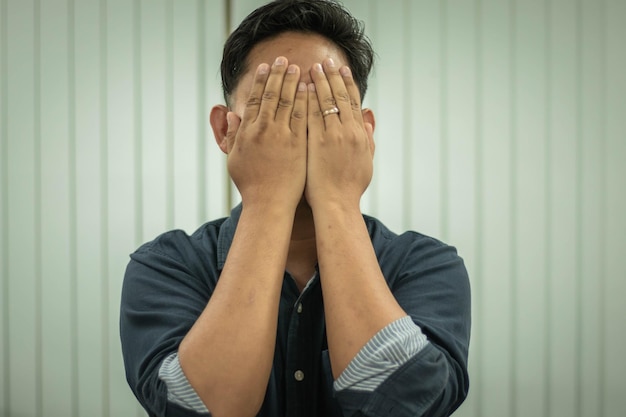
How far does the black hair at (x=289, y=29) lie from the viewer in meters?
1.14

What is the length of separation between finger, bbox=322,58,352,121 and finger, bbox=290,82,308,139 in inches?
2.3

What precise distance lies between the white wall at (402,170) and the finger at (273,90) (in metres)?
1.12

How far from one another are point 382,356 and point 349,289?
0.12 meters

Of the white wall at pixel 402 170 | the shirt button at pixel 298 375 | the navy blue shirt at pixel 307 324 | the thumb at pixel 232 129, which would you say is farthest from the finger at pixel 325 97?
the white wall at pixel 402 170

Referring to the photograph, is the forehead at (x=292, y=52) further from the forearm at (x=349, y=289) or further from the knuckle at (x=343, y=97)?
the forearm at (x=349, y=289)

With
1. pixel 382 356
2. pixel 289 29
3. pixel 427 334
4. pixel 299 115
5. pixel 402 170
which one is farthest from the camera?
pixel 402 170

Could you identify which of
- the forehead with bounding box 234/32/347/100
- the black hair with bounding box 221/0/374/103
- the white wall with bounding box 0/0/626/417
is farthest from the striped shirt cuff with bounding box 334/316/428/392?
the white wall with bounding box 0/0/626/417

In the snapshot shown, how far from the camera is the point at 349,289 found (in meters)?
0.83

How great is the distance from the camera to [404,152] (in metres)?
2.04

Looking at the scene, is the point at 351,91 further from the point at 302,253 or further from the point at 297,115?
the point at 302,253

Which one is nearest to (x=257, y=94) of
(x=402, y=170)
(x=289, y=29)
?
(x=289, y=29)

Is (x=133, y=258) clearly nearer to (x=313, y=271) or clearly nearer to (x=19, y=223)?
(x=313, y=271)

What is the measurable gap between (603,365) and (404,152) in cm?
112

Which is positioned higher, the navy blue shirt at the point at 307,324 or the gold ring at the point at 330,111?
the gold ring at the point at 330,111
